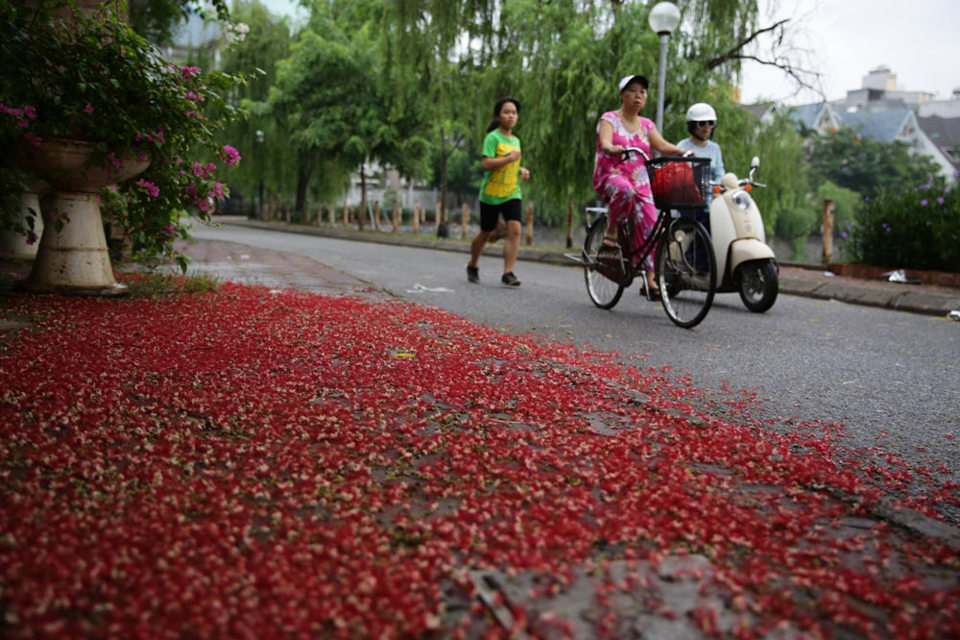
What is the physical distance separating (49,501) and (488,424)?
55.4 inches

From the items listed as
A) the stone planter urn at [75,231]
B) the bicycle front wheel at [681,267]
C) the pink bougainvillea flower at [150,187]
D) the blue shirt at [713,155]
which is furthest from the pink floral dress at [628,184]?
the stone planter urn at [75,231]

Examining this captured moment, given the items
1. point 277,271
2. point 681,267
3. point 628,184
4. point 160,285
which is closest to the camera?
point 160,285

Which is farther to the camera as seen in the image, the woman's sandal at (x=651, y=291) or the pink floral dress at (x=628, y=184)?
the woman's sandal at (x=651, y=291)

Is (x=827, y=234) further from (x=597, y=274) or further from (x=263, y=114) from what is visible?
(x=263, y=114)

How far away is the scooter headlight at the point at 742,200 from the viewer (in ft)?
25.1

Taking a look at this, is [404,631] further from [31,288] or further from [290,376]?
[31,288]

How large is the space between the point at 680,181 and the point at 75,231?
4.32 m

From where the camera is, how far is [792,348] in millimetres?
5340

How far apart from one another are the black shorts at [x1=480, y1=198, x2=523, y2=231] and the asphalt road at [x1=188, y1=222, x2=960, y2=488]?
2.34ft

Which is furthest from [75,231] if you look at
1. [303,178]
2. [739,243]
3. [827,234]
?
[303,178]

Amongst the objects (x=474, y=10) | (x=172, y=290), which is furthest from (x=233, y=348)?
(x=474, y=10)

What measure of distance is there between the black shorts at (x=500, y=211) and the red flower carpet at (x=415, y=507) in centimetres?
515

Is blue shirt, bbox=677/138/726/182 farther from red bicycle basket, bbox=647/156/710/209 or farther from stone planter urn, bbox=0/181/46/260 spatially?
stone planter urn, bbox=0/181/46/260

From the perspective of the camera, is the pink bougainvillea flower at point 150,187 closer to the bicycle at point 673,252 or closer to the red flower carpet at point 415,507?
the red flower carpet at point 415,507
